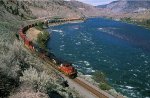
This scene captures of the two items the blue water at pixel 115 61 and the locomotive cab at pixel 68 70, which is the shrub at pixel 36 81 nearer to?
the locomotive cab at pixel 68 70

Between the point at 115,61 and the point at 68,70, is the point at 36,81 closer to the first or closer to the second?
the point at 68,70

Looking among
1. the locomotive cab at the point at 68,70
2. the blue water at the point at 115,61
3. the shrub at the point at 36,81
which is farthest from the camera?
the blue water at the point at 115,61

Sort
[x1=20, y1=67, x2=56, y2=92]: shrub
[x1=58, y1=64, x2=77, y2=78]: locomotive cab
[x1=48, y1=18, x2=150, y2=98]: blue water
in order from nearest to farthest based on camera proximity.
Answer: [x1=20, y1=67, x2=56, y2=92]: shrub
[x1=58, y1=64, x2=77, y2=78]: locomotive cab
[x1=48, y1=18, x2=150, y2=98]: blue water

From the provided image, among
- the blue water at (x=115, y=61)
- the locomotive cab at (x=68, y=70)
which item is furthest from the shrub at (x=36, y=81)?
the blue water at (x=115, y=61)

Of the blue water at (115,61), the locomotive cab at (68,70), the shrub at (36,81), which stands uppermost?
the shrub at (36,81)

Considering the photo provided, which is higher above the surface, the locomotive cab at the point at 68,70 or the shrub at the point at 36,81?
the shrub at the point at 36,81

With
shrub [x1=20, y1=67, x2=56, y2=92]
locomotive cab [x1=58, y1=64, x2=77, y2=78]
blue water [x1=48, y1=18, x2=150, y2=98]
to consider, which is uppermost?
shrub [x1=20, y1=67, x2=56, y2=92]

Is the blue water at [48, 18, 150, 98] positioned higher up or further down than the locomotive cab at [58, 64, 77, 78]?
further down

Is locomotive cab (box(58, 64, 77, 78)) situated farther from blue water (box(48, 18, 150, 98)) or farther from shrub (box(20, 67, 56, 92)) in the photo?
shrub (box(20, 67, 56, 92))

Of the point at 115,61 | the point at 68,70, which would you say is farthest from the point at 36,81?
the point at 115,61

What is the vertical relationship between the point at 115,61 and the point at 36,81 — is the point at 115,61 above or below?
below

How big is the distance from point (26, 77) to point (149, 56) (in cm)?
7367

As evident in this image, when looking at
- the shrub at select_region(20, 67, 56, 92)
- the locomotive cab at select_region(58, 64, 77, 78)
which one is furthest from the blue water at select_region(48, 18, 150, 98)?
the shrub at select_region(20, 67, 56, 92)

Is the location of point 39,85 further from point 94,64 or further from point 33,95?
point 94,64
